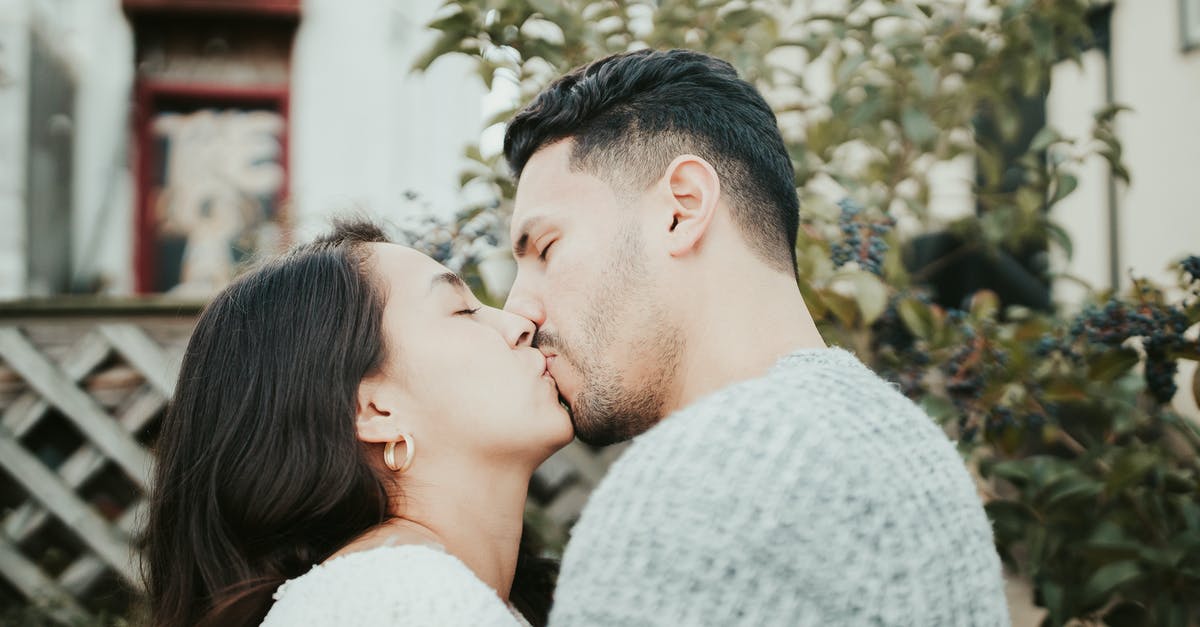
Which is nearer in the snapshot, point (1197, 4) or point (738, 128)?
point (738, 128)

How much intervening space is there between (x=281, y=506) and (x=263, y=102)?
5081mm

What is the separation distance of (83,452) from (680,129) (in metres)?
2.39

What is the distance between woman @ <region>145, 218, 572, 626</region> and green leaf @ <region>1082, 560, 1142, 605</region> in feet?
3.57

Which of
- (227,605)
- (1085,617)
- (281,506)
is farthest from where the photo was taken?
(1085,617)

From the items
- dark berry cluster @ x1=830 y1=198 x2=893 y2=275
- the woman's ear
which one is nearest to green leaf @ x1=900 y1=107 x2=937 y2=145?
dark berry cluster @ x1=830 y1=198 x2=893 y2=275

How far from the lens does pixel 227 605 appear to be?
4.64 feet

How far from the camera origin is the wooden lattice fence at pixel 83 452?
118 inches

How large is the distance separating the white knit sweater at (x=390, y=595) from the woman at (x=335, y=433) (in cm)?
14

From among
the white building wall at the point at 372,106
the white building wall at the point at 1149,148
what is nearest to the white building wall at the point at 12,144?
the white building wall at the point at 372,106

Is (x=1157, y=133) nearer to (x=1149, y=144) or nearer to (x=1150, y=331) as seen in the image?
(x=1149, y=144)

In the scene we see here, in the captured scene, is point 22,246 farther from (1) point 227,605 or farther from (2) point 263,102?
(1) point 227,605

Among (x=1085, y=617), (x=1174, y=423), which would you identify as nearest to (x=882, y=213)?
(x=1174, y=423)

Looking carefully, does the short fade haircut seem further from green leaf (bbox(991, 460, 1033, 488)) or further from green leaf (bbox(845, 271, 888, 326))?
green leaf (bbox(991, 460, 1033, 488))

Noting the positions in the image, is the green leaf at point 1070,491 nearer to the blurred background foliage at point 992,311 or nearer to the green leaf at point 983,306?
the blurred background foliage at point 992,311
